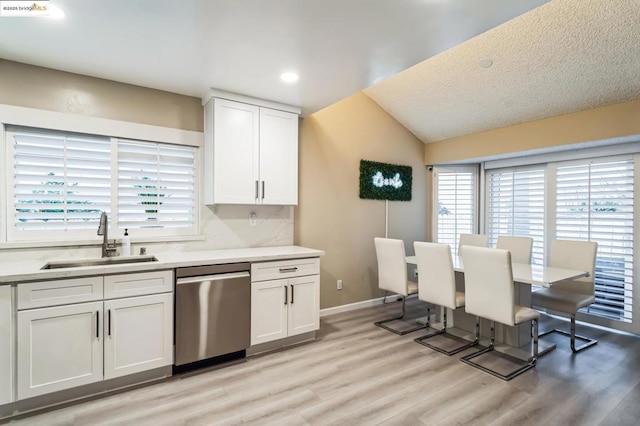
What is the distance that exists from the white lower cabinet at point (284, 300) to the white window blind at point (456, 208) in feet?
9.18

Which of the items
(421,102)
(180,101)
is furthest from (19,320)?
(421,102)

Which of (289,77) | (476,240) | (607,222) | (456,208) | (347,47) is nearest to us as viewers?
(347,47)

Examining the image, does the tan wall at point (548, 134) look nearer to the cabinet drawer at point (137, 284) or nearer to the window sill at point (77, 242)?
the window sill at point (77, 242)

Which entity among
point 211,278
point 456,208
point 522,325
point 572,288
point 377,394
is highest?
point 456,208

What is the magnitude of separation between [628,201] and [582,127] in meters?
1.00

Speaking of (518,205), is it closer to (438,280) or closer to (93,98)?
(438,280)

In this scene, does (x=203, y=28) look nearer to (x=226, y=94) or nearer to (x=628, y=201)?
(x=226, y=94)

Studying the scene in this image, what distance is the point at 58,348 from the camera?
86.6 inches

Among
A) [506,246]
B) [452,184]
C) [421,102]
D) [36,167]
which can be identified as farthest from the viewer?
[452,184]

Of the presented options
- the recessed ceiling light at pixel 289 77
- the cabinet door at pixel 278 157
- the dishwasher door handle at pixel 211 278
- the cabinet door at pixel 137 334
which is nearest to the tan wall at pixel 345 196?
the cabinet door at pixel 278 157

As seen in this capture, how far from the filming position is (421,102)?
14.3 feet

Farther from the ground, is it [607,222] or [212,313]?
[607,222]

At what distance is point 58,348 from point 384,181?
402 centimetres

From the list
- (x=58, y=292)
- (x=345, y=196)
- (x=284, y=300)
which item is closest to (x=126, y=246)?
(x=58, y=292)
